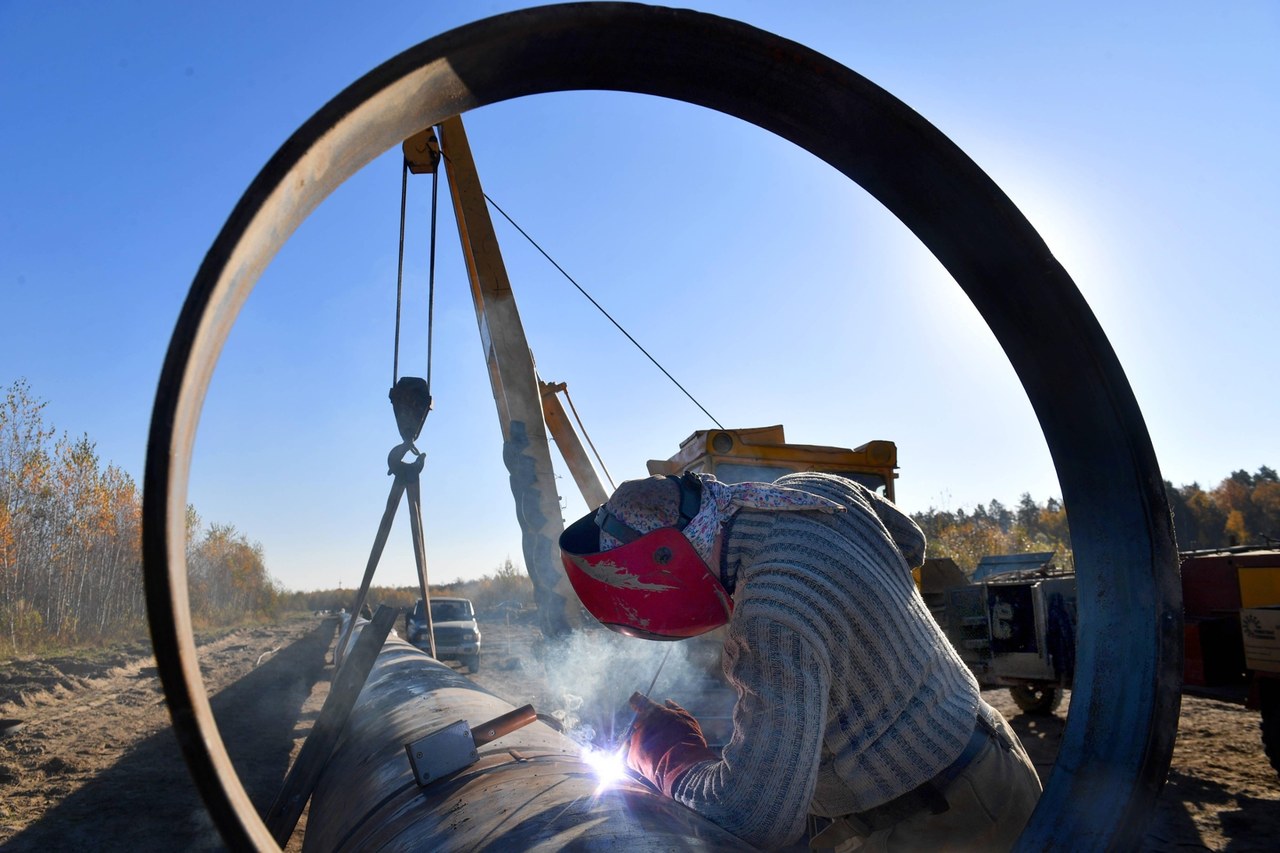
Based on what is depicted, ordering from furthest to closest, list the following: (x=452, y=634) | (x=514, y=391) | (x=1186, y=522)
→ 1. (x=1186, y=522)
2. (x=452, y=634)
3. (x=514, y=391)

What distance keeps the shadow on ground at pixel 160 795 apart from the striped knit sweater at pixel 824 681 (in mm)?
1892

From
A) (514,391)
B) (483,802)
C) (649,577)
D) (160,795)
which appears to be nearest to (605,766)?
(483,802)

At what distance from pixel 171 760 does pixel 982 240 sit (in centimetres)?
882

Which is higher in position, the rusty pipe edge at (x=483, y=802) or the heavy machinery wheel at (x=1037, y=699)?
the rusty pipe edge at (x=483, y=802)

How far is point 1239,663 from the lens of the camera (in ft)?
18.1

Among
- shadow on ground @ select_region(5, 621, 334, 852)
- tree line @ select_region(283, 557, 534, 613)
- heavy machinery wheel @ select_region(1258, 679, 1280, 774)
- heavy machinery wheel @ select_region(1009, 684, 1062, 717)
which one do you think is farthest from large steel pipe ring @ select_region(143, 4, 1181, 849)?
tree line @ select_region(283, 557, 534, 613)

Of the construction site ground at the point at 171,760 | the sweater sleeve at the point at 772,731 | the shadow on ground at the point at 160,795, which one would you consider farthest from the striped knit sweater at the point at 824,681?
the shadow on ground at the point at 160,795

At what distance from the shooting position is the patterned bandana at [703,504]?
5.81 feet

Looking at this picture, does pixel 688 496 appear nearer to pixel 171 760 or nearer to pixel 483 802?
pixel 483 802

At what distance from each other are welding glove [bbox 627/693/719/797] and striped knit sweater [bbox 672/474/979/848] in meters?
0.09

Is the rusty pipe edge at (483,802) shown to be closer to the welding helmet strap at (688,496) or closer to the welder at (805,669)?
the welder at (805,669)

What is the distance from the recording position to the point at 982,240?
1.67 metres

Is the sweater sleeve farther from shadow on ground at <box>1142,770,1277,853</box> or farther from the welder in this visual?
shadow on ground at <box>1142,770,1277,853</box>

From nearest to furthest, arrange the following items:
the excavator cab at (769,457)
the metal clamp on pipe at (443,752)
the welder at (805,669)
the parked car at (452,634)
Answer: the welder at (805,669) → the metal clamp on pipe at (443,752) → the excavator cab at (769,457) → the parked car at (452,634)
